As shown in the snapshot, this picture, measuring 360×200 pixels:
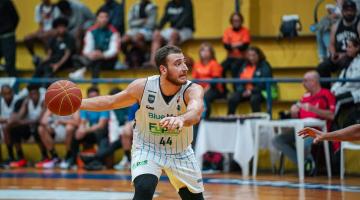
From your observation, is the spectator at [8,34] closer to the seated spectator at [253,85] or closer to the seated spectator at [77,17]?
the seated spectator at [77,17]

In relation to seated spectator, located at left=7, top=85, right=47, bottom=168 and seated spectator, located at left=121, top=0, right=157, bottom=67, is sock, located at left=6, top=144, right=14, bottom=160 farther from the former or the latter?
seated spectator, located at left=121, top=0, right=157, bottom=67

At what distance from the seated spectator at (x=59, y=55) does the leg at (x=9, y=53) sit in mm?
586

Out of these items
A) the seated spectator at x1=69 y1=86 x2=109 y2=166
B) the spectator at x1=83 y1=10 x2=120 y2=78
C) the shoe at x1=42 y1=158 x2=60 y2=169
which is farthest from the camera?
the spectator at x1=83 y1=10 x2=120 y2=78

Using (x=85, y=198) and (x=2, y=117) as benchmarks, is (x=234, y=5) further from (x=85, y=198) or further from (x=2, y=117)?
(x=85, y=198)

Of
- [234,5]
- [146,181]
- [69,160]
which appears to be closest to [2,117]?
[69,160]

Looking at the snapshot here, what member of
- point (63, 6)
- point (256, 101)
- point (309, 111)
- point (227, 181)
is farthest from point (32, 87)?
point (309, 111)

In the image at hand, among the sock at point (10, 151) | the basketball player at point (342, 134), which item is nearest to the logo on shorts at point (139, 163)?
the basketball player at point (342, 134)

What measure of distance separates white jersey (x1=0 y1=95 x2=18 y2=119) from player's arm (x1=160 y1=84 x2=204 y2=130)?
7.90 metres

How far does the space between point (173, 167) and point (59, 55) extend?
903 cm

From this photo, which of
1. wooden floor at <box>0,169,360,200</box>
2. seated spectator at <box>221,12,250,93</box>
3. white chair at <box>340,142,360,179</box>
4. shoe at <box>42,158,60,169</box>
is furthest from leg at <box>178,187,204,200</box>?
shoe at <box>42,158,60,169</box>

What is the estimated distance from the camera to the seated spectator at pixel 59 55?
14.9 meters

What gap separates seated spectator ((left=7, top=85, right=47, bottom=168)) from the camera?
13.8 meters

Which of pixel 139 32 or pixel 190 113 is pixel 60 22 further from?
pixel 190 113

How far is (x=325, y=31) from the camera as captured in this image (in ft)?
41.6
